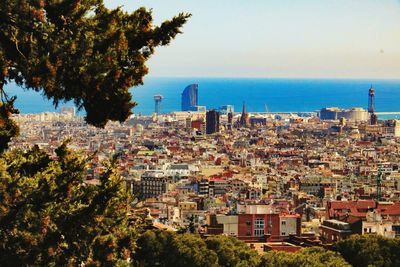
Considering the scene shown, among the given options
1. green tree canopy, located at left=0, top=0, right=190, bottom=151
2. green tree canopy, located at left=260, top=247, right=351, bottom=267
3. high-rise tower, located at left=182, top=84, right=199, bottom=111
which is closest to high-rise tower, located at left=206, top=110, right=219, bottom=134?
high-rise tower, located at left=182, top=84, right=199, bottom=111

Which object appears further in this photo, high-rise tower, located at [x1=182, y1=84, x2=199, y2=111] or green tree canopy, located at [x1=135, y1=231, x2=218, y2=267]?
high-rise tower, located at [x1=182, y1=84, x2=199, y2=111]

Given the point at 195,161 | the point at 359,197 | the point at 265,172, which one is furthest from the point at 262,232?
the point at 195,161

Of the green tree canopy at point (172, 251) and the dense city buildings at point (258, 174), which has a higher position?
the dense city buildings at point (258, 174)

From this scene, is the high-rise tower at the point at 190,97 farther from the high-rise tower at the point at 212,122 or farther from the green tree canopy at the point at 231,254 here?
the green tree canopy at the point at 231,254

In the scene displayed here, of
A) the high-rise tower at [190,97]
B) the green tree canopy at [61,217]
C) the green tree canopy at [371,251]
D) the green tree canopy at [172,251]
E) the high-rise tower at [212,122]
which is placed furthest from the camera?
the high-rise tower at [190,97]

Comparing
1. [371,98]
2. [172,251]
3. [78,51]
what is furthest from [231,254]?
[371,98]

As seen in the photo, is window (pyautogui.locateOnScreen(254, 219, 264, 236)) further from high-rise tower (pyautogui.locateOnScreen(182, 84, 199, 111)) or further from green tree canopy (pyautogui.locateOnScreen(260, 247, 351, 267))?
high-rise tower (pyautogui.locateOnScreen(182, 84, 199, 111))

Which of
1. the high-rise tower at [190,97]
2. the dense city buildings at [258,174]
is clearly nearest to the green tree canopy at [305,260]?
the dense city buildings at [258,174]
